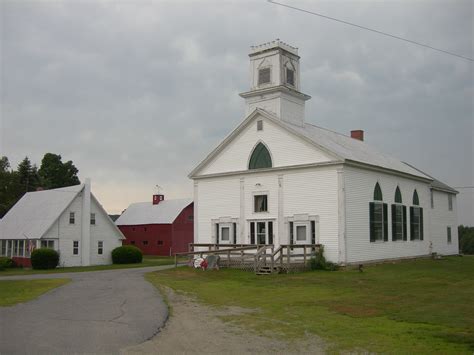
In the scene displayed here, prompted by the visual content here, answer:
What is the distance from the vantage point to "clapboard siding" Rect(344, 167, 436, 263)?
2989cm

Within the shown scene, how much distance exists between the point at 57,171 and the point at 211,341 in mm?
67800

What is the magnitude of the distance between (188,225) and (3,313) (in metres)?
48.9

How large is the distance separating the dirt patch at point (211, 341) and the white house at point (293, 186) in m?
16.7

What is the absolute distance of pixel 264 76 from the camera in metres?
34.8

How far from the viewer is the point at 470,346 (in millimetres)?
10680

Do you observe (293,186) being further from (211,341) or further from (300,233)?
(211,341)

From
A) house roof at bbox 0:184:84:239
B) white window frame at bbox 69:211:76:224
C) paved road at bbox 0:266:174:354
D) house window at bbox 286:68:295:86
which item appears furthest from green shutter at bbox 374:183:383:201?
white window frame at bbox 69:211:76:224

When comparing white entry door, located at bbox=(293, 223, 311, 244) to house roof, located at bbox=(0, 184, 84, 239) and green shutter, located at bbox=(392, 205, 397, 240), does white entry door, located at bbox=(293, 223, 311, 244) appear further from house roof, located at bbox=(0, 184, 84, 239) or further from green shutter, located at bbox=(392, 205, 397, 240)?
house roof, located at bbox=(0, 184, 84, 239)

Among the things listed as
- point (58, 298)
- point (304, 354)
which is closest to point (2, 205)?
point (58, 298)

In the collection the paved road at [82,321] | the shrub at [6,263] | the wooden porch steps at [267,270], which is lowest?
the shrub at [6,263]

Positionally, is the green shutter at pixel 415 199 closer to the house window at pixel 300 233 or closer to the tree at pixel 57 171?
the house window at pixel 300 233

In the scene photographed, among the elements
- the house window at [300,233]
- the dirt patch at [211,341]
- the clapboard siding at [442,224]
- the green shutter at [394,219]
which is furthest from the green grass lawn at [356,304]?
the clapboard siding at [442,224]

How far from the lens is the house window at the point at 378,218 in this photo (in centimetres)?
3195

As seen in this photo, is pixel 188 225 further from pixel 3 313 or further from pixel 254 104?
pixel 3 313
